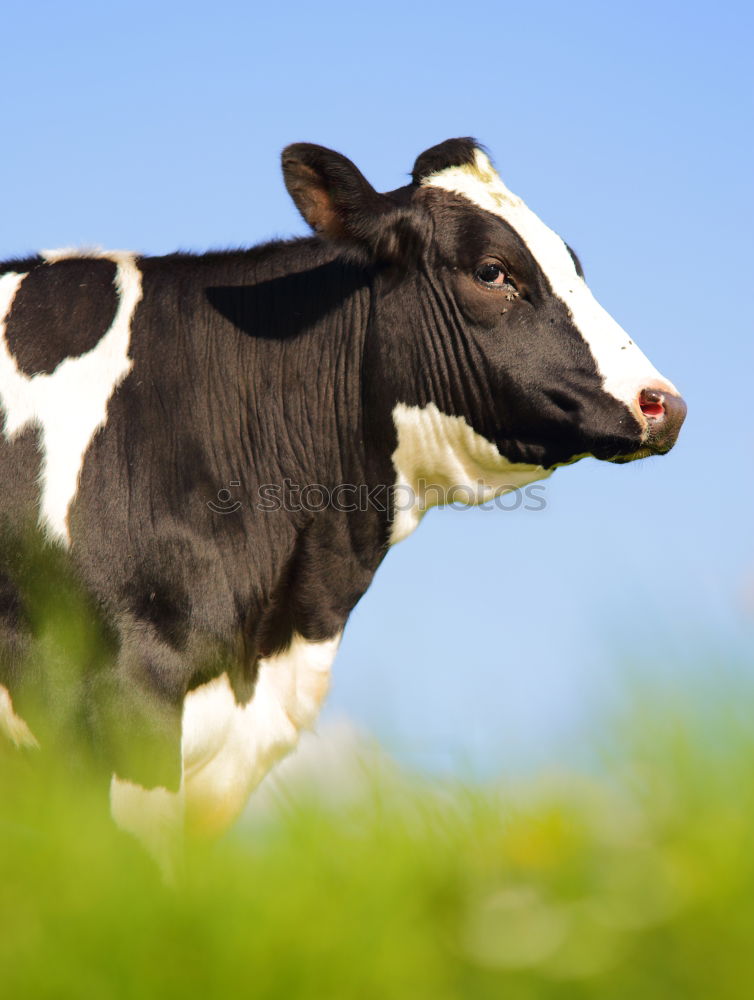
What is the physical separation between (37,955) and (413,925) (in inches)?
20.8

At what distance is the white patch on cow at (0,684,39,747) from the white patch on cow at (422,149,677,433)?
3287 millimetres

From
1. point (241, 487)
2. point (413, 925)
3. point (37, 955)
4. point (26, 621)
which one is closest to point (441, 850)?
point (413, 925)

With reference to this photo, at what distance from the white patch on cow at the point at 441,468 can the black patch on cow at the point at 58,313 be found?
162cm

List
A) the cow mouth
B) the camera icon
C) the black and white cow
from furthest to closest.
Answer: the cow mouth
the camera icon
the black and white cow

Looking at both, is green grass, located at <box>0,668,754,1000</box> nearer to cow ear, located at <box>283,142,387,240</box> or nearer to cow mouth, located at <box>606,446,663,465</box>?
cow mouth, located at <box>606,446,663,465</box>

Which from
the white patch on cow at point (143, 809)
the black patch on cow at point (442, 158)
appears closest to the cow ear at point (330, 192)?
the black patch on cow at point (442, 158)

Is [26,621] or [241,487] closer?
[26,621]

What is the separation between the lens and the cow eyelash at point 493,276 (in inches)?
245

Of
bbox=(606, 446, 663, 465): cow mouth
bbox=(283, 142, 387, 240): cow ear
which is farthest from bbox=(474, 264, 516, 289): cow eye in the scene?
bbox=(606, 446, 663, 465): cow mouth

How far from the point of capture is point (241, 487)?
→ 19.2ft

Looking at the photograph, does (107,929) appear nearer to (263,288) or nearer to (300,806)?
(300,806)

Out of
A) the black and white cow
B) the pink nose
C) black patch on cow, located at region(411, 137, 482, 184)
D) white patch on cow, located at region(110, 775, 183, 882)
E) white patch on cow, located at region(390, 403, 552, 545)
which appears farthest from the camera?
black patch on cow, located at region(411, 137, 482, 184)

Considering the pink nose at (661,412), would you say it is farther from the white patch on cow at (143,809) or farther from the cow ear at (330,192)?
the white patch on cow at (143,809)

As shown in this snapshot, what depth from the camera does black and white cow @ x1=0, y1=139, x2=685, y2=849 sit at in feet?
17.3
